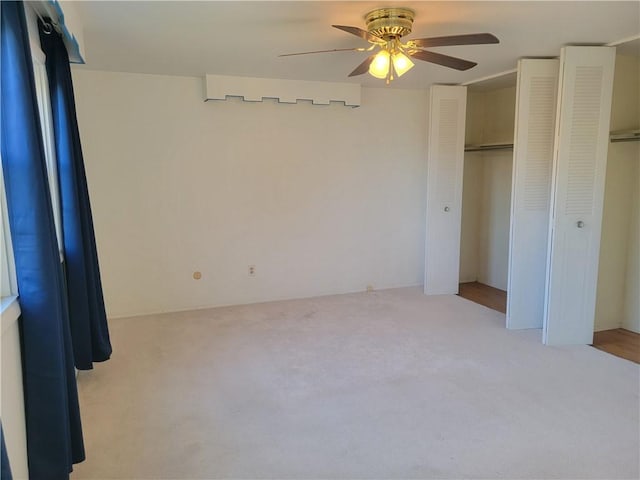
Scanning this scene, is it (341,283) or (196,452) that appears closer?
(196,452)

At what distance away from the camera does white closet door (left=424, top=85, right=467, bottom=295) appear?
193 inches

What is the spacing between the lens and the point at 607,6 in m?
2.56

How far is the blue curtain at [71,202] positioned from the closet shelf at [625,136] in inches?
165

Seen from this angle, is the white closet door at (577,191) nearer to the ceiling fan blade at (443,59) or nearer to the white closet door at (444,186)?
the ceiling fan blade at (443,59)

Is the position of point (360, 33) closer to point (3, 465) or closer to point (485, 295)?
point (3, 465)

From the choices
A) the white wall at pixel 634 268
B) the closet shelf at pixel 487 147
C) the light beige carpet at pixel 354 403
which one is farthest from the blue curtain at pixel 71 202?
the white wall at pixel 634 268

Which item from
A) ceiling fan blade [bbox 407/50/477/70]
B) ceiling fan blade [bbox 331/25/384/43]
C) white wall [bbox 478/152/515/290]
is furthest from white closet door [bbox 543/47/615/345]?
white wall [bbox 478/152/515/290]

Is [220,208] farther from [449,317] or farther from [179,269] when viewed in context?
[449,317]

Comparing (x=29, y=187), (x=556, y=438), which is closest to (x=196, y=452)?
(x=29, y=187)

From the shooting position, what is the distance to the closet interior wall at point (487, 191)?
5367 millimetres

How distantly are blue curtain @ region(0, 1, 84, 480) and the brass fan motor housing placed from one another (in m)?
1.75

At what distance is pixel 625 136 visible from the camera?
147 inches

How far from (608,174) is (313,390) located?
3175 millimetres

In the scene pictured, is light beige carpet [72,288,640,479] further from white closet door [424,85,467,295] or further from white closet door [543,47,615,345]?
white closet door [424,85,467,295]
